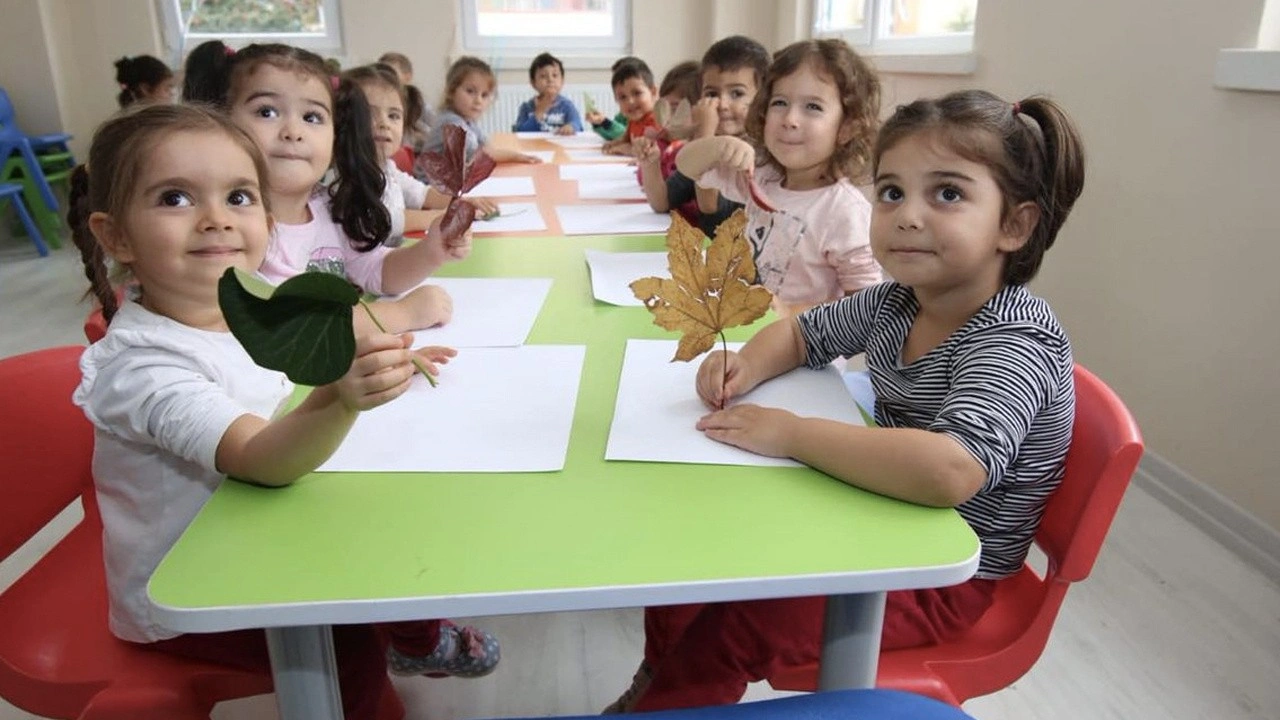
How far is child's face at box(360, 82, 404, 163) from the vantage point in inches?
80.7

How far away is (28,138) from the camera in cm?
462

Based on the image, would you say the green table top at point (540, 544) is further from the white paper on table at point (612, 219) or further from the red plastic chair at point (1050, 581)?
the white paper on table at point (612, 219)

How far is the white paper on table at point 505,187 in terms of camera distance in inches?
87.8

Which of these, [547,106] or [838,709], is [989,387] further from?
[547,106]

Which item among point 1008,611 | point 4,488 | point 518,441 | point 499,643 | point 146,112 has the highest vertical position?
point 146,112

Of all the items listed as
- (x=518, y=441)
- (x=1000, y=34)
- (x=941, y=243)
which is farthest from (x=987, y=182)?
(x=1000, y=34)

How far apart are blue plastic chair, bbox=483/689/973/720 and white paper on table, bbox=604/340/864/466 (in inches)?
8.1

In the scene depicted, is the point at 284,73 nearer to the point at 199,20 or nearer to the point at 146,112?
the point at 146,112

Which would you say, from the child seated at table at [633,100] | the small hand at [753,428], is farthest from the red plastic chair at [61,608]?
the child seated at table at [633,100]

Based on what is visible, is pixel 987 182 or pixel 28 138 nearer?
pixel 987 182

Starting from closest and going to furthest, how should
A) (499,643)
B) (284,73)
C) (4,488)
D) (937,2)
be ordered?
1. (4,488)
2. (284,73)
3. (499,643)
4. (937,2)

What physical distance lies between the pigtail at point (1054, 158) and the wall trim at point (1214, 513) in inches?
35.7

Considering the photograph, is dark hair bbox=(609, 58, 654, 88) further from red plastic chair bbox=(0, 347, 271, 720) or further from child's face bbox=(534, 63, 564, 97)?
red plastic chair bbox=(0, 347, 271, 720)

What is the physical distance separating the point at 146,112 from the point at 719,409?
65cm
